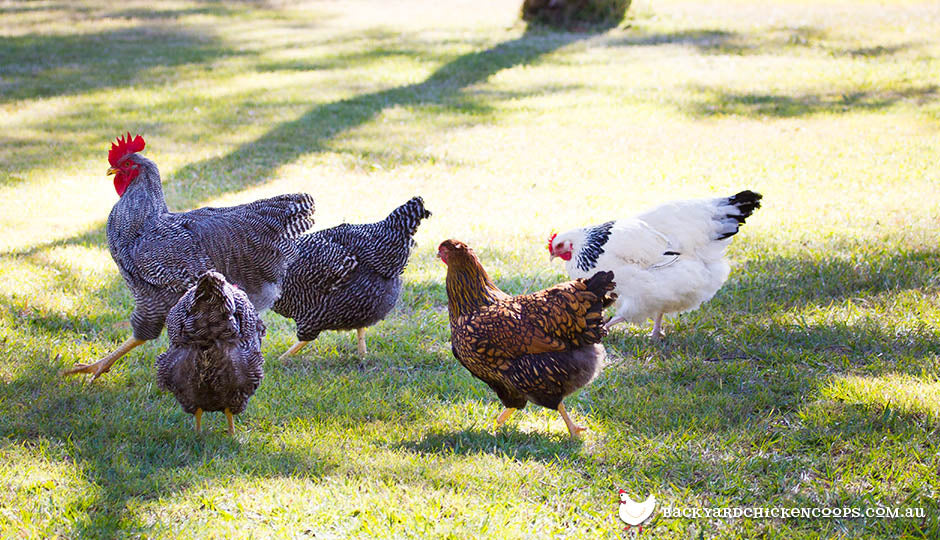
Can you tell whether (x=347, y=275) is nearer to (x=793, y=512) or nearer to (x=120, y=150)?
(x=120, y=150)

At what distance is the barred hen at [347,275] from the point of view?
5.64 metres

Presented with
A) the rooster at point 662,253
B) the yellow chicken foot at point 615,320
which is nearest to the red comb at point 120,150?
the rooster at point 662,253

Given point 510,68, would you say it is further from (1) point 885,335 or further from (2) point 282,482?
(2) point 282,482

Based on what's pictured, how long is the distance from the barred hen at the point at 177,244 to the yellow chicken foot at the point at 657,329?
106 inches

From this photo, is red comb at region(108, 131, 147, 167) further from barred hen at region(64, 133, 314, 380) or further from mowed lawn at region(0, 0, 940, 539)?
mowed lawn at region(0, 0, 940, 539)

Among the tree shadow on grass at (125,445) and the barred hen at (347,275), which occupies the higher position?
the barred hen at (347,275)

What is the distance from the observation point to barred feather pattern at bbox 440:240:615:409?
4473mm

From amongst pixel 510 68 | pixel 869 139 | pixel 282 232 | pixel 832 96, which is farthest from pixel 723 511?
pixel 510 68

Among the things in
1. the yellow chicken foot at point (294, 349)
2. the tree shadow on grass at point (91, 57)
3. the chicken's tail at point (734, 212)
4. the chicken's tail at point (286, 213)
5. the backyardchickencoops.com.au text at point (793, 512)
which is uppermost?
the tree shadow on grass at point (91, 57)

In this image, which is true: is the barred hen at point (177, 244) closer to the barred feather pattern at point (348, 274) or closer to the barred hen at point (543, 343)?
the barred feather pattern at point (348, 274)

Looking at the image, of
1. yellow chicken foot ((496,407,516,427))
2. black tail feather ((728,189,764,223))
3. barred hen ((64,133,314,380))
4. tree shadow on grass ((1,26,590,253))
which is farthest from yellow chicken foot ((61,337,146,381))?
black tail feather ((728,189,764,223))

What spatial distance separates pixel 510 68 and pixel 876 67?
6516mm

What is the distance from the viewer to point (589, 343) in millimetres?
4562

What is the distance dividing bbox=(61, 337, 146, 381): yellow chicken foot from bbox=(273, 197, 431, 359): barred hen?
1.02 meters
